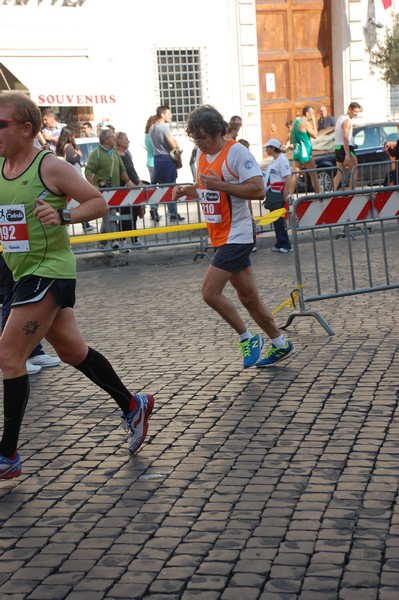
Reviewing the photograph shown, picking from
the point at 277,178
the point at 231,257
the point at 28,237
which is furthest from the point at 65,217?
the point at 277,178

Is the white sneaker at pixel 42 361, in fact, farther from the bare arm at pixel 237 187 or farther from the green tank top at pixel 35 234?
the green tank top at pixel 35 234

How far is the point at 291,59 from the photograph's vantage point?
31.8m

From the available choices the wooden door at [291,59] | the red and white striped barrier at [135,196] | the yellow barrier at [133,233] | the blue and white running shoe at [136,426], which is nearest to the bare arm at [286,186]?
the yellow barrier at [133,233]

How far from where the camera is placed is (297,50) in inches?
1257

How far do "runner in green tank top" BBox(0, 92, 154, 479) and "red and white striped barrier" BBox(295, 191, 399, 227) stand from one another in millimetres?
4329

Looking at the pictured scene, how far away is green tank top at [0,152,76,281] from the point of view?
5.34 metres

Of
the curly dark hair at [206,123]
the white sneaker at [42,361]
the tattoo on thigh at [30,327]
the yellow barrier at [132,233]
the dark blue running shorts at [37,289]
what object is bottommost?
the yellow barrier at [132,233]

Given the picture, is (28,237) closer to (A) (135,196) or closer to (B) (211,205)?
(B) (211,205)

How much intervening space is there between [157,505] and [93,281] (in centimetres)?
886

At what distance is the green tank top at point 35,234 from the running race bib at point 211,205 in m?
2.22

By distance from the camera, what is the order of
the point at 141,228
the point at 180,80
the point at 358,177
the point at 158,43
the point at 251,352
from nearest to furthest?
the point at 251,352, the point at 141,228, the point at 358,177, the point at 158,43, the point at 180,80

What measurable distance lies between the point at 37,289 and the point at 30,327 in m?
0.18

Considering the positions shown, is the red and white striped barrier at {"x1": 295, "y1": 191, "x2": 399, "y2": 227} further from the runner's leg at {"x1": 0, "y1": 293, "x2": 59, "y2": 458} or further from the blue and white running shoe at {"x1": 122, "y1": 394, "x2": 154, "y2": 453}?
the runner's leg at {"x1": 0, "y1": 293, "x2": 59, "y2": 458}

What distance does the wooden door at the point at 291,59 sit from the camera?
1230 inches
